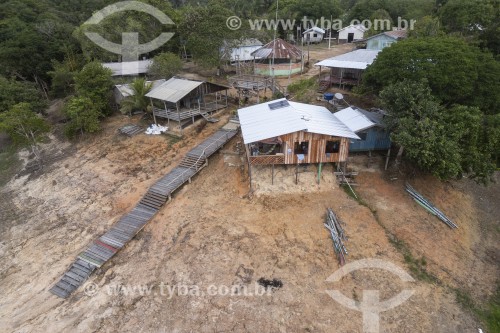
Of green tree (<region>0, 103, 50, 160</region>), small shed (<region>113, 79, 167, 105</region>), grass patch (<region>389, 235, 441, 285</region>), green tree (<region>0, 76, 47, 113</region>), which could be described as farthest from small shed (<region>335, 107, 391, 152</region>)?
green tree (<region>0, 76, 47, 113</region>)

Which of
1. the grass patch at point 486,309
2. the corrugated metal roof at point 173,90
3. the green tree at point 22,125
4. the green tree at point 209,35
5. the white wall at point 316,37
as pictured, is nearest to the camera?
the grass patch at point 486,309

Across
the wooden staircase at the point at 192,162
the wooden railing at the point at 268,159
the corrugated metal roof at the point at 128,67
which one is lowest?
the wooden staircase at the point at 192,162

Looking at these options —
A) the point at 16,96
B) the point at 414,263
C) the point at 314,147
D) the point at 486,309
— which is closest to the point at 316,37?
the point at 314,147

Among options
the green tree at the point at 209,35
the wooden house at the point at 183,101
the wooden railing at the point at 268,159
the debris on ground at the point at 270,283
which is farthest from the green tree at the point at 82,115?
the debris on ground at the point at 270,283

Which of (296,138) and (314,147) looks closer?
(296,138)

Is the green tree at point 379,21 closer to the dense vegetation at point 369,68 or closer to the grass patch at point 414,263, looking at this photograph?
the dense vegetation at point 369,68

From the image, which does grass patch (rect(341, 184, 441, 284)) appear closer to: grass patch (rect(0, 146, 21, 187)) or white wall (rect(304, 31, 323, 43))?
grass patch (rect(0, 146, 21, 187))

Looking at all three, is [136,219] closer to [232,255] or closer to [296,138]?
[232,255]
